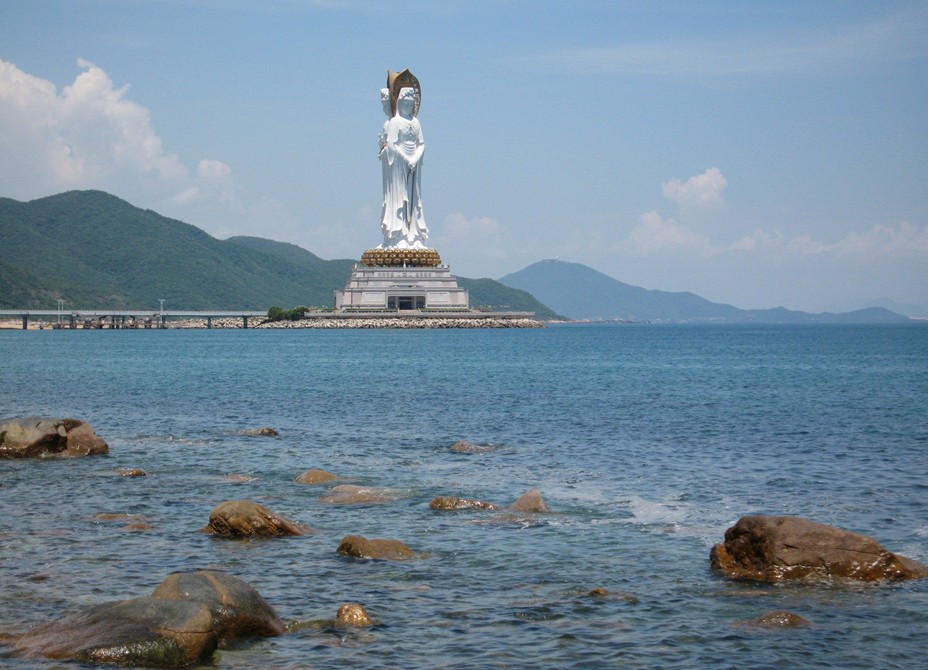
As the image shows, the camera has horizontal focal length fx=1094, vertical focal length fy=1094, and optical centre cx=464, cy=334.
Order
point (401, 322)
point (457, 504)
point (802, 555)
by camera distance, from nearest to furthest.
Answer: point (802, 555), point (457, 504), point (401, 322)

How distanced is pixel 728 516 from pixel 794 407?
20900mm

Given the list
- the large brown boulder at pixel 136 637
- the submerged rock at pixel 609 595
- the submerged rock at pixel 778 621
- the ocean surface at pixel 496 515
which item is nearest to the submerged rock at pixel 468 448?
the ocean surface at pixel 496 515

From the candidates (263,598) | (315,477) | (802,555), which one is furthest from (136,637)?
(315,477)

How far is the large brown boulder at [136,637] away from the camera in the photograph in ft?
33.6

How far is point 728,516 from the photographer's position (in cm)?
1750

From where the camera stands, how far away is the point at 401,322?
12050cm

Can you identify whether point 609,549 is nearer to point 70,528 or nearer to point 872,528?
point 872,528

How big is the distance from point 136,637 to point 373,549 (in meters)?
4.86

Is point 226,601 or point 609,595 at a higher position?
point 226,601

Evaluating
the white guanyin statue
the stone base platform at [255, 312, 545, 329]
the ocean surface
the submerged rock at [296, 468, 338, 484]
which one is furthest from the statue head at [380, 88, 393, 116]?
the submerged rock at [296, 468, 338, 484]

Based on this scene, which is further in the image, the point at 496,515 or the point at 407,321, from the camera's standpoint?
the point at 407,321

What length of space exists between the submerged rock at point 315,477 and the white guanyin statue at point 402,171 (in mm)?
102011

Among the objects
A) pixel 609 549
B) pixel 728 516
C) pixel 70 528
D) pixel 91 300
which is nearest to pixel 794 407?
pixel 728 516

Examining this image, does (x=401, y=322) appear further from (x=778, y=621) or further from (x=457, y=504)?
(x=778, y=621)
